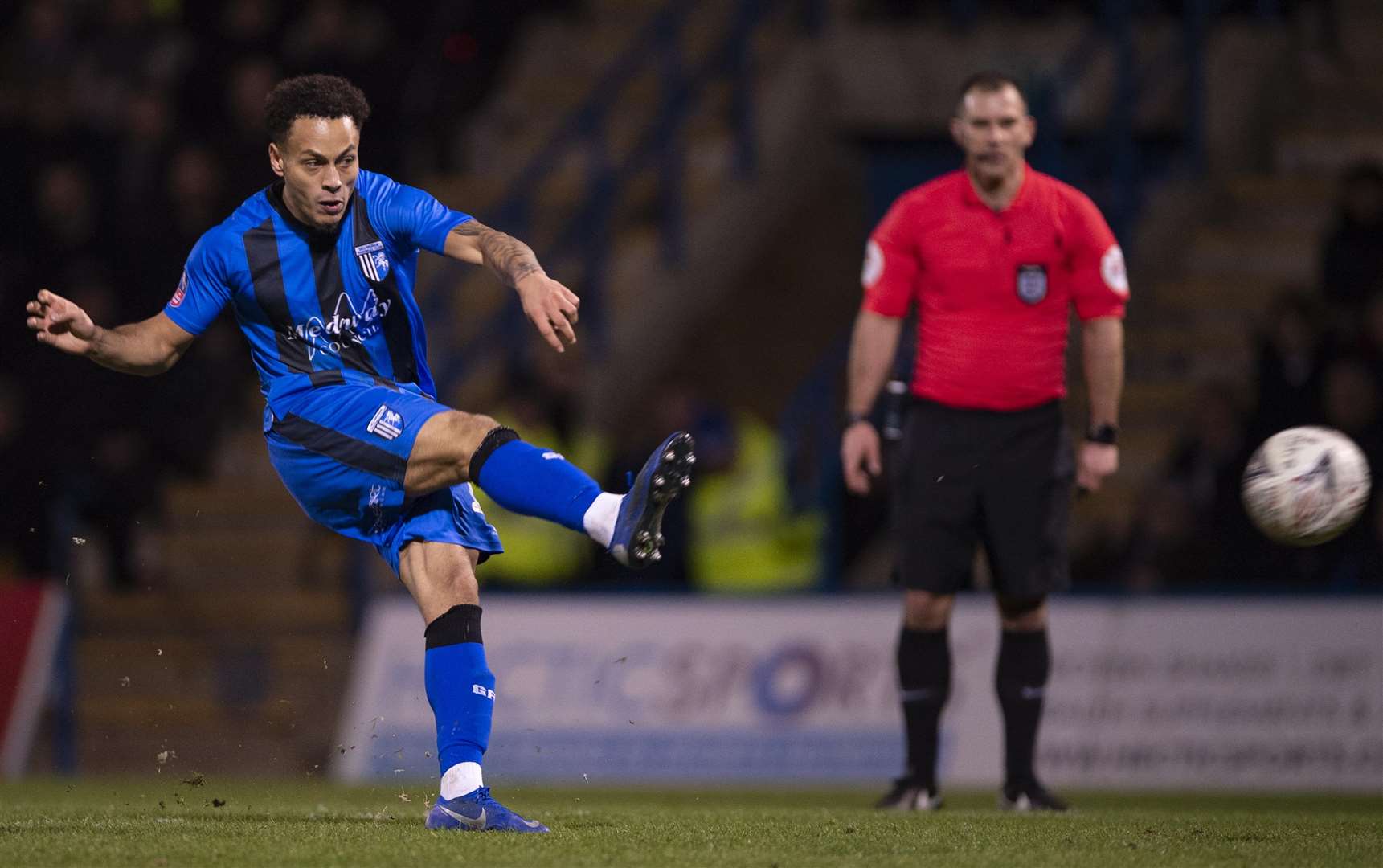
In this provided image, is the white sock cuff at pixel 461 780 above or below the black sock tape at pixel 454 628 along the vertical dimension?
below

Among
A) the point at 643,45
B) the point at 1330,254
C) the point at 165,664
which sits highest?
the point at 643,45

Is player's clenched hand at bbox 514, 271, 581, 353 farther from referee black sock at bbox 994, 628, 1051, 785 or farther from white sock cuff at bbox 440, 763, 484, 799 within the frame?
referee black sock at bbox 994, 628, 1051, 785

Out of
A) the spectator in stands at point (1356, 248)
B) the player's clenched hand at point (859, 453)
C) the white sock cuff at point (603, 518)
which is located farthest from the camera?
the spectator in stands at point (1356, 248)

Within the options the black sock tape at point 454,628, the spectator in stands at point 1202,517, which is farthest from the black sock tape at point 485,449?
the spectator in stands at point 1202,517

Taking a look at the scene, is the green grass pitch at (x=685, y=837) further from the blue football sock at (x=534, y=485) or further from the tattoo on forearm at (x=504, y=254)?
the tattoo on forearm at (x=504, y=254)

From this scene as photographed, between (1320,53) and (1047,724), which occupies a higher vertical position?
(1320,53)

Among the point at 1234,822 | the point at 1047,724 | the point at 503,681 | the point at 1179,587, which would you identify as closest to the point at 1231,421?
the point at 1179,587

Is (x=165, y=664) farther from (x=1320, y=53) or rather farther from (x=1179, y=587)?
(x=1320, y=53)

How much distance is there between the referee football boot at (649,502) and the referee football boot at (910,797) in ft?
7.38

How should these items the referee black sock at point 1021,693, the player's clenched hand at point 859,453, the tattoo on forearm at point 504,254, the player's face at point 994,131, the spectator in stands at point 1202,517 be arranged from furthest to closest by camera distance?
the spectator in stands at point 1202,517, the player's clenched hand at point 859,453, the referee black sock at point 1021,693, the player's face at point 994,131, the tattoo on forearm at point 504,254

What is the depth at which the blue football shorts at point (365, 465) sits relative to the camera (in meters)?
5.66

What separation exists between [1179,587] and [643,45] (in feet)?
16.9

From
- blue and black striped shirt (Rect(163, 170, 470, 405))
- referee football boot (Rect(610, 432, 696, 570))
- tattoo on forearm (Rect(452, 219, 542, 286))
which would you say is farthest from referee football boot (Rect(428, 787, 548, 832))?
tattoo on forearm (Rect(452, 219, 542, 286))

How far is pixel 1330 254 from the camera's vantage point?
1152cm
